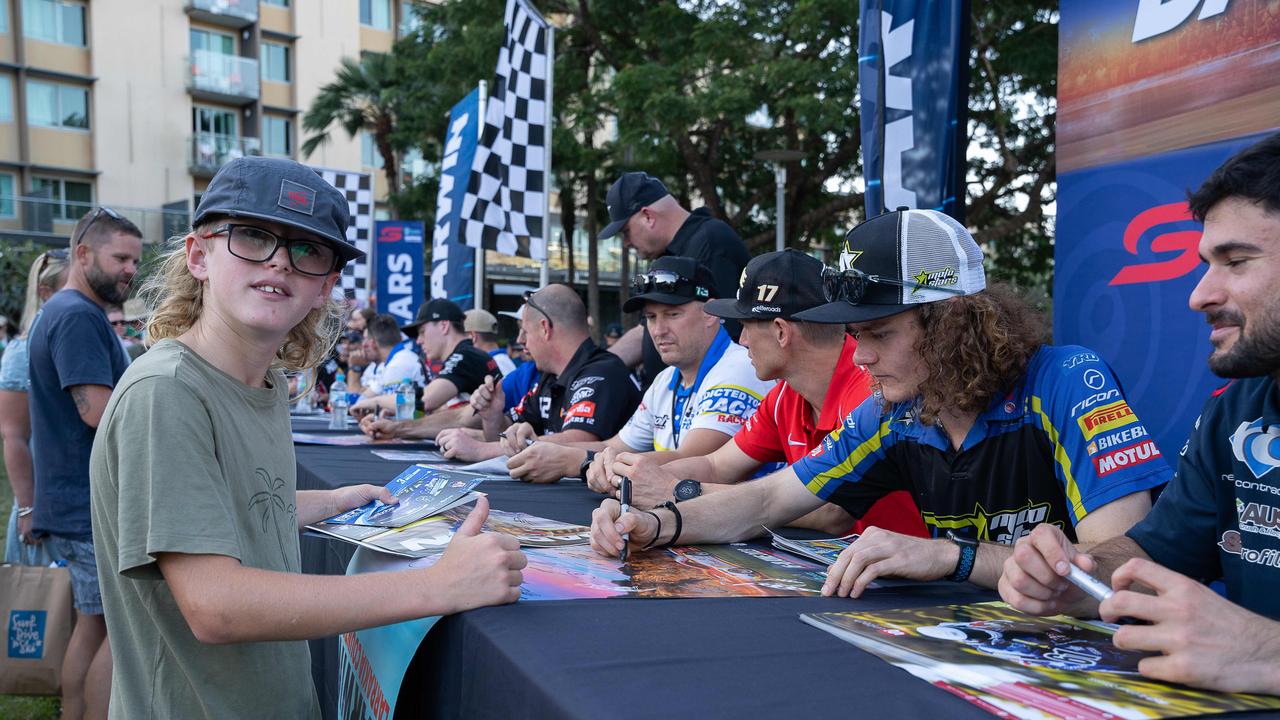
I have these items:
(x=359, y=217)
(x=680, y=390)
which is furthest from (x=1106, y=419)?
(x=359, y=217)

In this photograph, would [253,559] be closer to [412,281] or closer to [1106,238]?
[1106,238]

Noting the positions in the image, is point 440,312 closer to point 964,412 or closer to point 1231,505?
point 964,412

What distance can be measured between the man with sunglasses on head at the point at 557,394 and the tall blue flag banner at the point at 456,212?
311cm

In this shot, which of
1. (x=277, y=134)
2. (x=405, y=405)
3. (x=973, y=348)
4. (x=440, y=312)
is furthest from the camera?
(x=277, y=134)

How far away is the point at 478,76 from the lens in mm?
13297

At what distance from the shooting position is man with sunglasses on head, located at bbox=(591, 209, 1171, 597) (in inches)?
66.6

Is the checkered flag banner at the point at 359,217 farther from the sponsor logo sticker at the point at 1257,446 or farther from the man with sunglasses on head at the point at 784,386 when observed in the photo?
the sponsor logo sticker at the point at 1257,446

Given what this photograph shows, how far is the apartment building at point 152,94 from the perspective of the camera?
80.0ft

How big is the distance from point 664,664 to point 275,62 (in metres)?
31.6

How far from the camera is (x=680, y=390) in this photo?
138 inches

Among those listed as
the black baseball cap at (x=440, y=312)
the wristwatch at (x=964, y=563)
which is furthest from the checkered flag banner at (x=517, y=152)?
the wristwatch at (x=964, y=563)

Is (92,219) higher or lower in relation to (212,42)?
lower

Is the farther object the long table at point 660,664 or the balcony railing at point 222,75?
the balcony railing at point 222,75

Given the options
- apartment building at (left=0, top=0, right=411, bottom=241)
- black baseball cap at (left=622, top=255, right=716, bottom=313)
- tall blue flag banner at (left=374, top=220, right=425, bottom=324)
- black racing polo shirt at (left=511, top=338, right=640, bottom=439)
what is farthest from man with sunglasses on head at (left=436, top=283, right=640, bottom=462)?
apartment building at (left=0, top=0, right=411, bottom=241)
